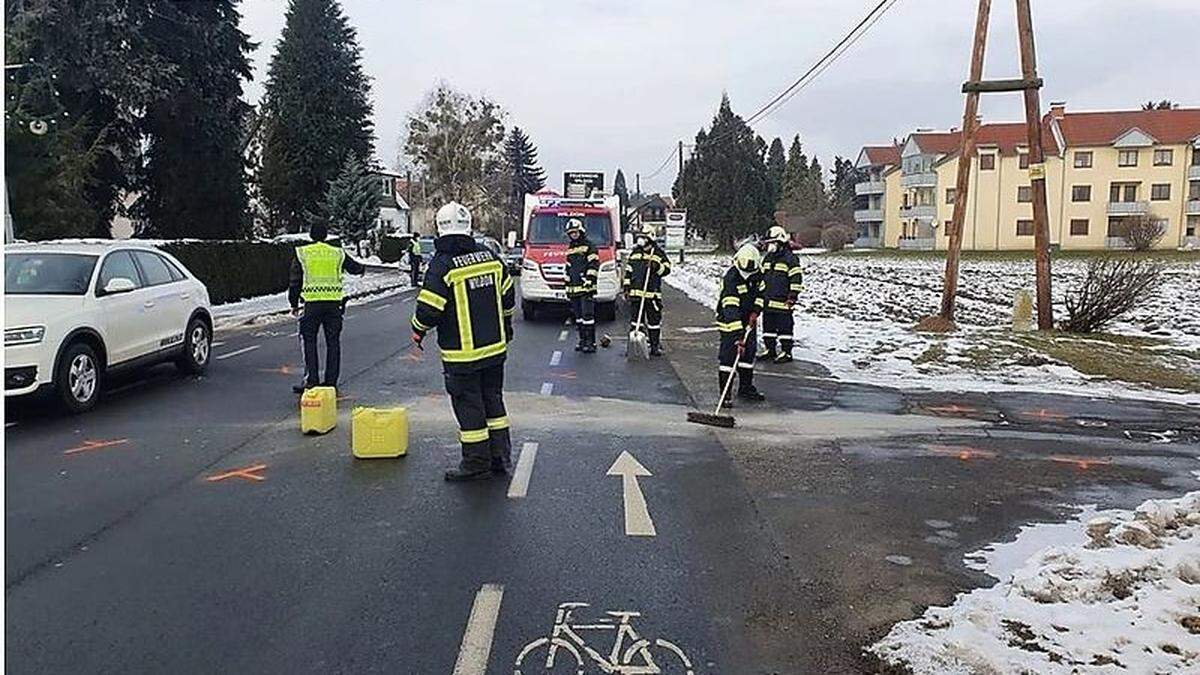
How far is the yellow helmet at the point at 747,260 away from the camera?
10.1m

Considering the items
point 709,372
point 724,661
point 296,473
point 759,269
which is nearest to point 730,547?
point 724,661

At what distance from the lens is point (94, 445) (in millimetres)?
8211

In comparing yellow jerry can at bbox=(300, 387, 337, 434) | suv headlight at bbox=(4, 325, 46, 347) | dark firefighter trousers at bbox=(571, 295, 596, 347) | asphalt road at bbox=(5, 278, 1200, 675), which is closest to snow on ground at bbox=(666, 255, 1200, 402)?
asphalt road at bbox=(5, 278, 1200, 675)

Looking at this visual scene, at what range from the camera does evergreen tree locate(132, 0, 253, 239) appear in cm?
3344

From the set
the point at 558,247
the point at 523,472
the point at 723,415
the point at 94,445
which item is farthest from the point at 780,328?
the point at 94,445

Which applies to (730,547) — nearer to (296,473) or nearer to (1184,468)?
(296,473)

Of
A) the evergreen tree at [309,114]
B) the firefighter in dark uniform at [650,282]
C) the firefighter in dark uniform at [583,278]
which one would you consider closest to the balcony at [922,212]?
the evergreen tree at [309,114]

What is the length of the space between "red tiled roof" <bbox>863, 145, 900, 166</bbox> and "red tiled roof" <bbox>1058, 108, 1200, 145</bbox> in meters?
20.0

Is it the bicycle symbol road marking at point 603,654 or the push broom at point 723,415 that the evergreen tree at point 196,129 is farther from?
the bicycle symbol road marking at point 603,654

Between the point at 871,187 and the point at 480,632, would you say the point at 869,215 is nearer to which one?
the point at 871,187

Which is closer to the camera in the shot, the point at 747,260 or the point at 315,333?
the point at 747,260

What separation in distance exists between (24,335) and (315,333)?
2.68 m

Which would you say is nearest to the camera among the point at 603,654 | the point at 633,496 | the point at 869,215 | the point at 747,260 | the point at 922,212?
the point at 603,654

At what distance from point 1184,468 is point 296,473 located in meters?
6.96
